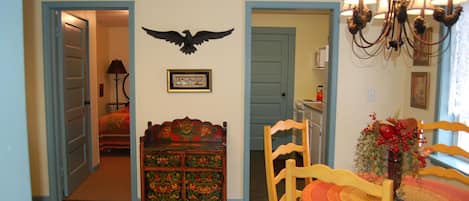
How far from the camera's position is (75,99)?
3838 mm

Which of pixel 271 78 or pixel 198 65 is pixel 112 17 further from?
pixel 198 65

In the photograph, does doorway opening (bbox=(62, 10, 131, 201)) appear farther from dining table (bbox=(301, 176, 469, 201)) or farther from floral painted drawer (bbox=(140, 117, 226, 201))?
dining table (bbox=(301, 176, 469, 201))

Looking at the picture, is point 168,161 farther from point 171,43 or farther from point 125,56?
point 125,56

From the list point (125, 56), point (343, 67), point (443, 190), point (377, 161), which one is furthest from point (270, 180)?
point (125, 56)

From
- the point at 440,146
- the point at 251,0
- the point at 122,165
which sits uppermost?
the point at 251,0

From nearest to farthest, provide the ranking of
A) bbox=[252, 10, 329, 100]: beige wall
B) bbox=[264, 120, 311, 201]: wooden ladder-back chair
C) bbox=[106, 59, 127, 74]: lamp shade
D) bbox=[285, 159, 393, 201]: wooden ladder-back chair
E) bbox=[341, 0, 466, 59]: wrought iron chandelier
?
1. bbox=[285, 159, 393, 201]: wooden ladder-back chair
2. bbox=[341, 0, 466, 59]: wrought iron chandelier
3. bbox=[264, 120, 311, 201]: wooden ladder-back chair
4. bbox=[252, 10, 329, 100]: beige wall
5. bbox=[106, 59, 127, 74]: lamp shade

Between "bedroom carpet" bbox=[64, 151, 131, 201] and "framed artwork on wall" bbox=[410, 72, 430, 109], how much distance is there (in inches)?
122

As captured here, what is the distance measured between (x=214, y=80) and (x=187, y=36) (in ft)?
1.65

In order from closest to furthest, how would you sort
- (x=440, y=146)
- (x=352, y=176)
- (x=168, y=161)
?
(x=352, y=176), (x=440, y=146), (x=168, y=161)

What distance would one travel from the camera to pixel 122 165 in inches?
190

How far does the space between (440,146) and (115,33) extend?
20.9 feet

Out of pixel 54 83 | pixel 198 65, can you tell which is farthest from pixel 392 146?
pixel 54 83

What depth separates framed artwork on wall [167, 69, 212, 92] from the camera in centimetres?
325

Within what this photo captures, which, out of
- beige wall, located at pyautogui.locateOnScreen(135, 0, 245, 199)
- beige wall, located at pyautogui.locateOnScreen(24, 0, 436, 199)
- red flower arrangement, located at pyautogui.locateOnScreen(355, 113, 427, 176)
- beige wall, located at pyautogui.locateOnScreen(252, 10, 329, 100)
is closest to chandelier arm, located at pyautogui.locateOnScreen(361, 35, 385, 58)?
beige wall, located at pyautogui.locateOnScreen(24, 0, 436, 199)
